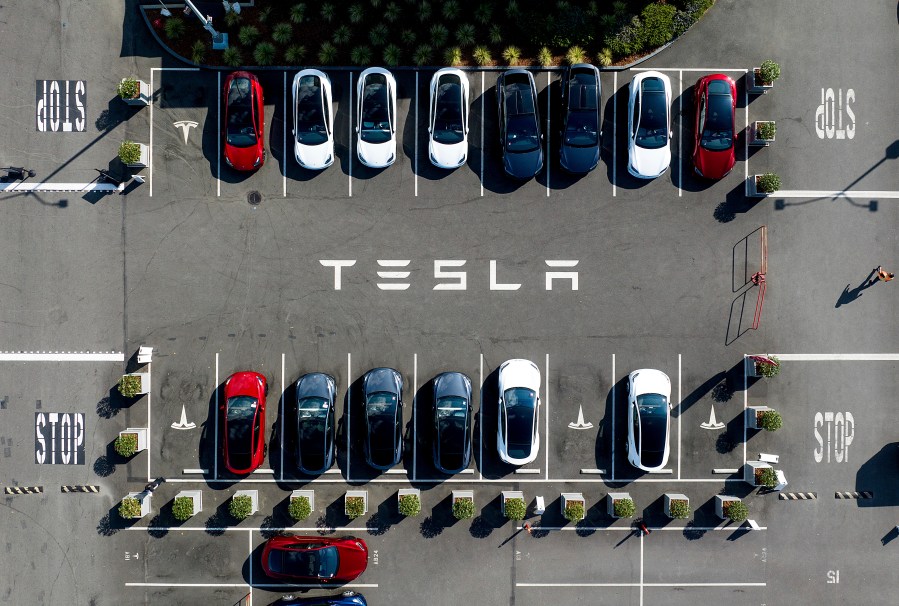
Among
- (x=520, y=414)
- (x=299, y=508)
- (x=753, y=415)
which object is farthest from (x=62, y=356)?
(x=753, y=415)

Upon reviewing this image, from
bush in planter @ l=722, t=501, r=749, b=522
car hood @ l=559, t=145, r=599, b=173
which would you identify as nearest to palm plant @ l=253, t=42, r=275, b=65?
car hood @ l=559, t=145, r=599, b=173

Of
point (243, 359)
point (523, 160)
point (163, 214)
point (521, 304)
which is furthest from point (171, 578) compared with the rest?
point (523, 160)

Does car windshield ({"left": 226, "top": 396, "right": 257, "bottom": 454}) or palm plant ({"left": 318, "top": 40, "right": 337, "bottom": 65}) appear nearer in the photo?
car windshield ({"left": 226, "top": 396, "right": 257, "bottom": 454})

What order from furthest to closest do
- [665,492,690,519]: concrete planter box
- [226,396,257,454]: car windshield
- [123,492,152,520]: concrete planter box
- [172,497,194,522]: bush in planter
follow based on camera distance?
[123,492,152,520]: concrete planter box, [665,492,690,519]: concrete planter box, [172,497,194,522]: bush in planter, [226,396,257,454]: car windshield

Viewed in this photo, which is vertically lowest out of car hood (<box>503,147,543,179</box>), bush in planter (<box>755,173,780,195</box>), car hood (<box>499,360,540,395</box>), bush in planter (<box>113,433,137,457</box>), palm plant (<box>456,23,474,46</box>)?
bush in planter (<box>113,433,137,457</box>)

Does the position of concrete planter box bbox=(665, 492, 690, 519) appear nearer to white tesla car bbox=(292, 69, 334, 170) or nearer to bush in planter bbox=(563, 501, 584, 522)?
bush in planter bbox=(563, 501, 584, 522)
